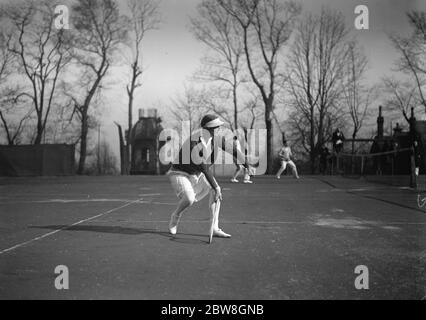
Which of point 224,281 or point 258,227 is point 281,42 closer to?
point 258,227

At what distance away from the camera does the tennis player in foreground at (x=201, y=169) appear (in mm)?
5957

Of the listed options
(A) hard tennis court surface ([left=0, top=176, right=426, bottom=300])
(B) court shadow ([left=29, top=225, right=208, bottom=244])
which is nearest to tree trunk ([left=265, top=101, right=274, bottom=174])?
(A) hard tennis court surface ([left=0, top=176, right=426, bottom=300])

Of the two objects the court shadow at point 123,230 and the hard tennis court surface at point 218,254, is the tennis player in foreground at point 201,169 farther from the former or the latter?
the hard tennis court surface at point 218,254

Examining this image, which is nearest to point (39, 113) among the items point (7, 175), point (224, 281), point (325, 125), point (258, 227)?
point (7, 175)

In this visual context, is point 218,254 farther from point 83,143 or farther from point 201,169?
point 83,143

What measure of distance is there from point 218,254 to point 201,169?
1.30 metres

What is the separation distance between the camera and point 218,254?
5.27m

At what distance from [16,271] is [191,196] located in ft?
8.84

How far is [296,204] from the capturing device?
1109cm

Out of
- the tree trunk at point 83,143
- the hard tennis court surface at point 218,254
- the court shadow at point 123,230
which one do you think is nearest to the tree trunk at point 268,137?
the tree trunk at point 83,143

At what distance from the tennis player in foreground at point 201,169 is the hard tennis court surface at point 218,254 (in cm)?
52

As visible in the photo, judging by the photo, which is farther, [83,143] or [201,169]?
[83,143]

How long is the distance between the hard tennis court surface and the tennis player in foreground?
0.52 m

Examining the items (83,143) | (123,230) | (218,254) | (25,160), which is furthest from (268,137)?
(218,254)
